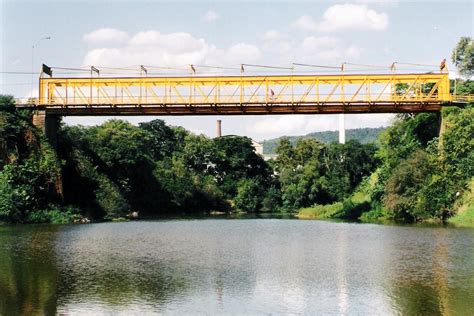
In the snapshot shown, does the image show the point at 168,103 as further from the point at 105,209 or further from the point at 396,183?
the point at 396,183

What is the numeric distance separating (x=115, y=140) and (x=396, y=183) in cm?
3889

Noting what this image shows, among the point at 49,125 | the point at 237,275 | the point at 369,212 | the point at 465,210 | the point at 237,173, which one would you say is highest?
the point at 49,125

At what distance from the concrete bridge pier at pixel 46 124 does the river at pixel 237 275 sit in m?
23.5

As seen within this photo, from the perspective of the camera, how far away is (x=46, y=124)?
2606 inches

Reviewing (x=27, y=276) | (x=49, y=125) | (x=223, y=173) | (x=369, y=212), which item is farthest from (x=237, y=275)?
(x=223, y=173)

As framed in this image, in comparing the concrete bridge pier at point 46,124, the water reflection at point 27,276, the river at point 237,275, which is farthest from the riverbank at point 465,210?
the concrete bridge pier at point 46,124

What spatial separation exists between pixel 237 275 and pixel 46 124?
44062mm

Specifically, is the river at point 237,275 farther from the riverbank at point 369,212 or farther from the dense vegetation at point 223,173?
the dense vegetation at point 223,173

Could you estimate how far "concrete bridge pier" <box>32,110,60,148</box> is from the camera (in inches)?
2591

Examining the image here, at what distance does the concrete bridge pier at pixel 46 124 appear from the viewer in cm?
6581

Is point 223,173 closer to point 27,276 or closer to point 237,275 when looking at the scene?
point 237,275

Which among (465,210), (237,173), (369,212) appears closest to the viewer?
(465,210)

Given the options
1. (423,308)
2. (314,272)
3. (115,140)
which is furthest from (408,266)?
(115,140)

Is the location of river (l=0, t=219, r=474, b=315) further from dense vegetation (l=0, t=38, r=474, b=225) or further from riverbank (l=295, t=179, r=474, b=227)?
dense vegetation (l=0, t=38, r=474, b=225)
